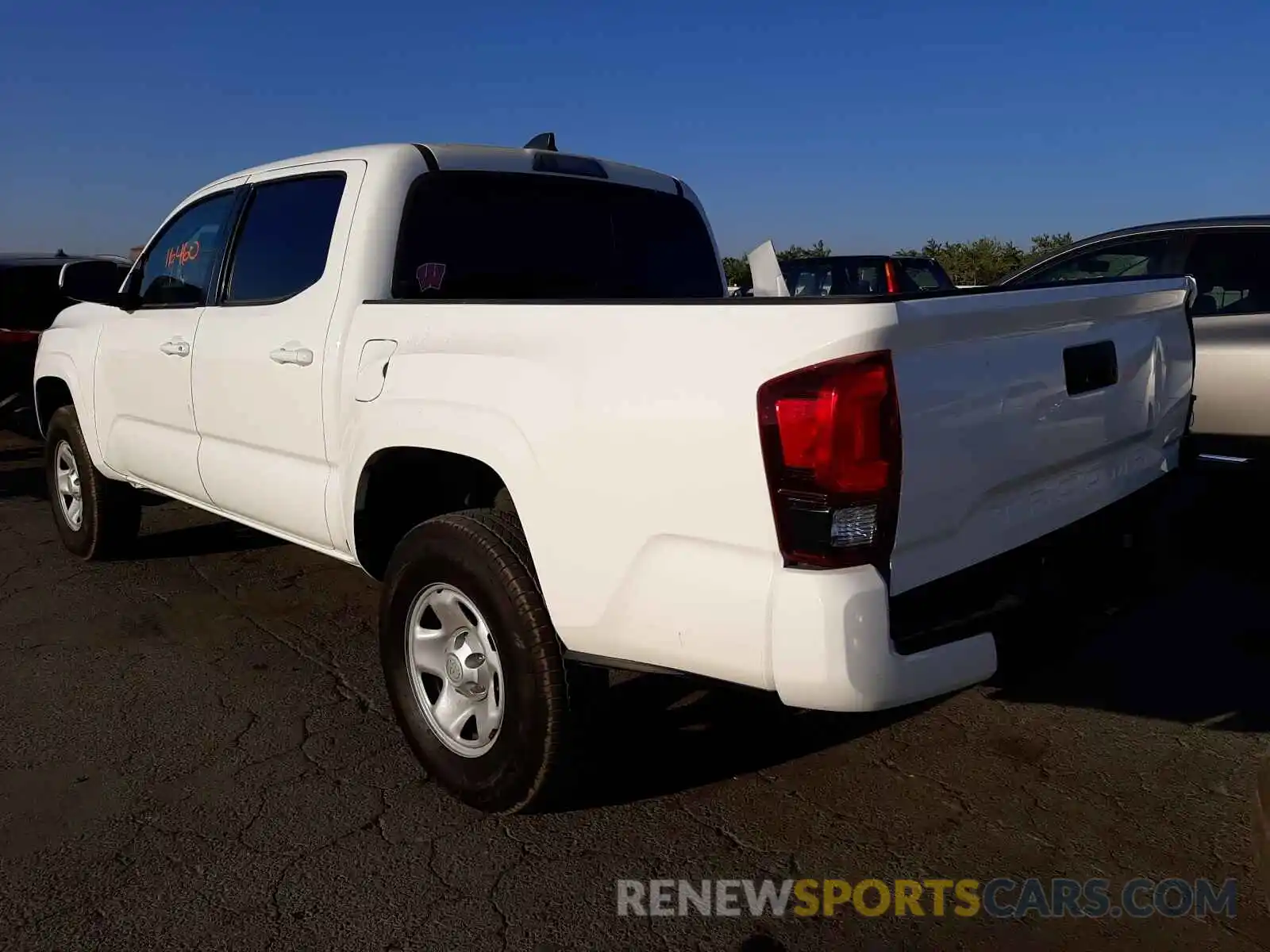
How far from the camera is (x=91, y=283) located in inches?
186

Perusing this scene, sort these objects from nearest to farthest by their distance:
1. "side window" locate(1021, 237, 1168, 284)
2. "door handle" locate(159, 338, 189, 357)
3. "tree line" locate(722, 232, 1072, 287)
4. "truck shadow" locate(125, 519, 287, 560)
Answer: "door handle" locate(159, 338, 189, 357) → "truck shadow" locate(125, 519, 287, 560) → "side window" locate(1021, 237, 1168, 284) → "tree line" locate(722, 232, 1072, 287)

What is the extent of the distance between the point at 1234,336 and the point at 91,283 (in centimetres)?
576

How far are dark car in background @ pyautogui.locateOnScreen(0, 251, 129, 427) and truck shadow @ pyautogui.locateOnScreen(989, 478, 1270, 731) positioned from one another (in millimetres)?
8671

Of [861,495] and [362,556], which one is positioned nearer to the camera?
[861,495]

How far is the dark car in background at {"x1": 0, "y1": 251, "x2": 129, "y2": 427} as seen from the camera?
9.06m

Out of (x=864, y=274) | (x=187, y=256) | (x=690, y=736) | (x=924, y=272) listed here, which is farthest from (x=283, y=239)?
(x=924, y=272)

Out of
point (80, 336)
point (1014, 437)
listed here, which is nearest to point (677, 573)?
point (1014, 437)

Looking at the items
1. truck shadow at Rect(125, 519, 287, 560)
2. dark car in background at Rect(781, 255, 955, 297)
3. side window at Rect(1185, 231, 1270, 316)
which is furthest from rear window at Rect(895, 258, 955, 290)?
truck shadow at Rect(125, 519, 287, 560)

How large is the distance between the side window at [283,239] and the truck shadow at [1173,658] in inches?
105

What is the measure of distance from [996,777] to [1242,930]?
32.5 inches

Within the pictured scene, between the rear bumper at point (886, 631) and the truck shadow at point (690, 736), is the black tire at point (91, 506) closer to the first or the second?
the truck shadow at point (690, 736)

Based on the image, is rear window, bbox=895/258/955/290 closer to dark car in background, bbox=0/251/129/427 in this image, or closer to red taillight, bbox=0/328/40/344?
dark car in background, bbox=0/251/129/427

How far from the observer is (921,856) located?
275cm

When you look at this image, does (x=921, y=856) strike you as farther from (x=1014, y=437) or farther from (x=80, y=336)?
(x=80, y=336)
